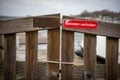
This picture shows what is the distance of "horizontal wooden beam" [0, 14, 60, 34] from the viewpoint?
2045mm

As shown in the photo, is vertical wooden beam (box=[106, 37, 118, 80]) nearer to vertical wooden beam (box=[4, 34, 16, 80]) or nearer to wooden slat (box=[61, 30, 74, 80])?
wooden slat (box=[61, 30, 74, 80])

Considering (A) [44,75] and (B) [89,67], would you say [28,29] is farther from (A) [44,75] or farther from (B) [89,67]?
(B) [89,67]

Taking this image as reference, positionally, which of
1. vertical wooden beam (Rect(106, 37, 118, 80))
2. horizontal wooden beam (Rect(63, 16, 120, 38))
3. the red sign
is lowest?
vertical wooden beam (Rect(106, 37, 118, 80))

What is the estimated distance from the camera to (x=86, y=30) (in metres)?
2.07

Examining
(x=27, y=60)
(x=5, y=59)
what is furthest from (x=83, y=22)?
(x=5, y=59)

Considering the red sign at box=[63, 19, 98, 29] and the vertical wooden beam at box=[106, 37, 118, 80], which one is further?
the vertical wooden beam at box=[106, 37, 118, 80]

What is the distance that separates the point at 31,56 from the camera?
84.1 inches

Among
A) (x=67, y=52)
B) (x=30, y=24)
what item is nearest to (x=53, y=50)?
(x=67, y=52)

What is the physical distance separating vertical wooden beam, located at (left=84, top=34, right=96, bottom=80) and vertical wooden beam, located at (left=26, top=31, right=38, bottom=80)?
0.47 meters

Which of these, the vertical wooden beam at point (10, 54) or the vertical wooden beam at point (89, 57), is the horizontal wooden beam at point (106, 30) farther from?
the vertical wooden beam at point (10, 54)

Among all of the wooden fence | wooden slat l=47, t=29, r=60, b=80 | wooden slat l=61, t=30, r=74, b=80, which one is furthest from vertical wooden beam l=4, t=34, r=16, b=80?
wooden slat l=61, t=30, r=74, b=80

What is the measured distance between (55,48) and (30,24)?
0.32 m

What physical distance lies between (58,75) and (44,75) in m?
0.14

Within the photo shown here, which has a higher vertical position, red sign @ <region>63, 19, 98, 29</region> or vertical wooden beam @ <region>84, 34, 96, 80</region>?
red sign @ <region>63, 19, 98, 29</region>
